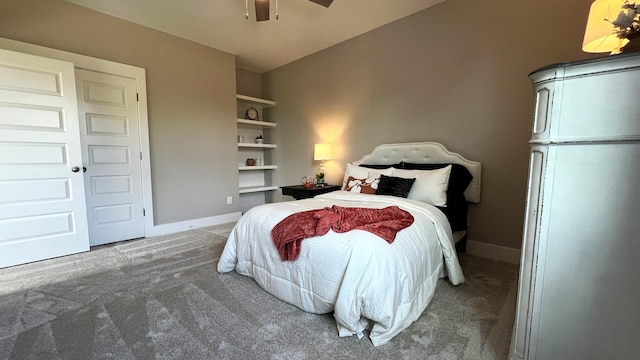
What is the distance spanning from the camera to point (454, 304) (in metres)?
1.85

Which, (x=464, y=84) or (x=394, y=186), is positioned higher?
(x=464, y=84)

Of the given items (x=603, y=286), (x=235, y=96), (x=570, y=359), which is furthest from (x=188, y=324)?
(x=235, y=96)

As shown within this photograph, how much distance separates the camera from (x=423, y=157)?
3.07 m

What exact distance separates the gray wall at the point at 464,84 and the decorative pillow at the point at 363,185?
774 millimetres

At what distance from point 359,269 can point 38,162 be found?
3.33 meters

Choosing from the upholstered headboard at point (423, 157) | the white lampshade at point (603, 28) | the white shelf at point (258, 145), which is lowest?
the upholstered headboard at point (423, 157)

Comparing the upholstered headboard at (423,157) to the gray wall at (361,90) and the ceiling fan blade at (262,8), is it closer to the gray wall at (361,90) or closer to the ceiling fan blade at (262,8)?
the gray wall at (361,90)

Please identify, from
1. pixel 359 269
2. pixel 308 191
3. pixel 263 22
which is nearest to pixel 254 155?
pixel 308 191

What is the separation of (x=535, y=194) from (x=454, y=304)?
1106 millimetres

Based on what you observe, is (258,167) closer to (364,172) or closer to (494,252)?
A: (364,172)

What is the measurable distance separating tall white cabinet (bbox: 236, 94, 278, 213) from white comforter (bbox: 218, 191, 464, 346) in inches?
108

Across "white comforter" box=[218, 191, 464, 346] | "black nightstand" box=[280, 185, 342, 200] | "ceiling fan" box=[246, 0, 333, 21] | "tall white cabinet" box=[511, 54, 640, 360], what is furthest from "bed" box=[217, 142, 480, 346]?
"ceiling fan" box=[246, 0, 333, 21]

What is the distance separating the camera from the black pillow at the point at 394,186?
2629mm

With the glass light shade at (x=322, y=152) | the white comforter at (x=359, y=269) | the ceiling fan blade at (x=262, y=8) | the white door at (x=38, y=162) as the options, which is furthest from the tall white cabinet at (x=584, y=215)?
the white door at (x=38, y=162)
